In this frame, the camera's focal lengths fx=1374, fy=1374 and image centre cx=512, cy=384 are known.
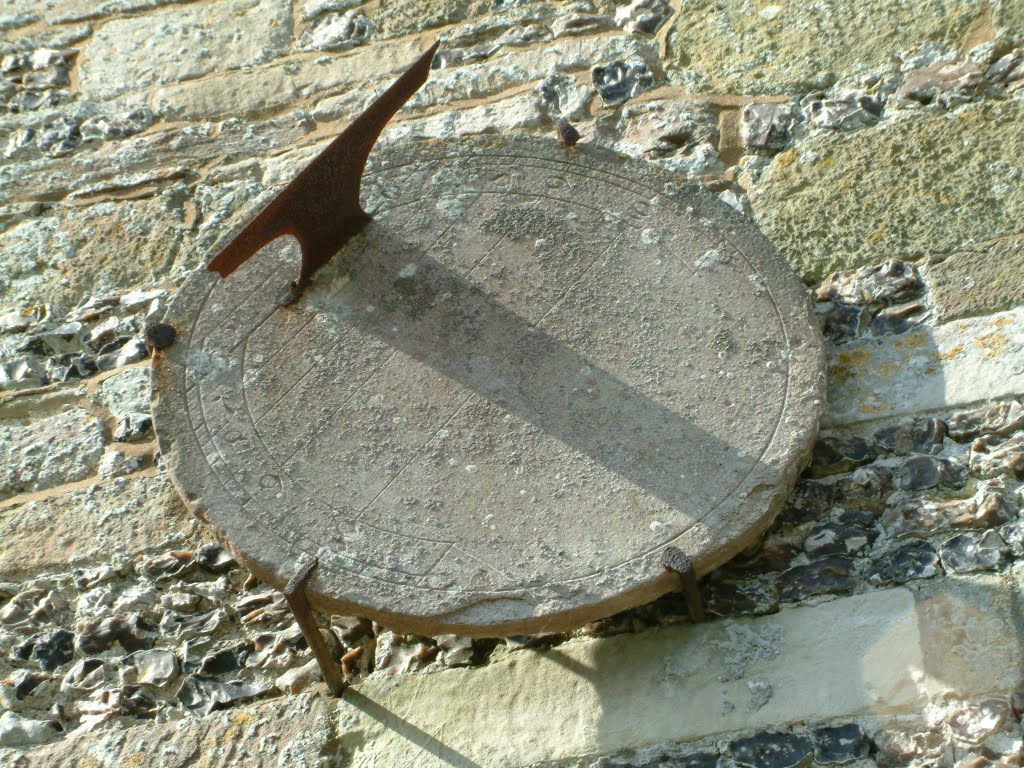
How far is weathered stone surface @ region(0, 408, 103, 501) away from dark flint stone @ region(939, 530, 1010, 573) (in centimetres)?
170

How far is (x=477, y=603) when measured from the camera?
217 centimetres

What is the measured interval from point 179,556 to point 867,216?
4.95ft

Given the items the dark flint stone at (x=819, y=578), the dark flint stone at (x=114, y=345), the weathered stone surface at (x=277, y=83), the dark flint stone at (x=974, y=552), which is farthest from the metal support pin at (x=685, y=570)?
the weathered stone surface at (x=277, y=83)

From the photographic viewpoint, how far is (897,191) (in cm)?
276

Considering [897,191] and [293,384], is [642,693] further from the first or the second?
[897,191]

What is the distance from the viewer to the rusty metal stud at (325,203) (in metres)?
2.47

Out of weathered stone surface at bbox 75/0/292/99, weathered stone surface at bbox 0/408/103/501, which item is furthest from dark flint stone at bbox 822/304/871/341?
weathered stone surface at bbox 75/0/292/99

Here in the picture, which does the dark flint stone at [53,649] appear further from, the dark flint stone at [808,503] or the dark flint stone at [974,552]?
the dark flint stone at [974,552]

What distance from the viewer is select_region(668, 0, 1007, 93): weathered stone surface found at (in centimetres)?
301

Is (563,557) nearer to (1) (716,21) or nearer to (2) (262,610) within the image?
(2) (262,610)

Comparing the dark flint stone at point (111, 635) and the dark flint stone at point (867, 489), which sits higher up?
the dark flint stone at point (867, 489)

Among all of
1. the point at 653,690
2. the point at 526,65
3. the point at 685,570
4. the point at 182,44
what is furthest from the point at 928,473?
the point at 182,44

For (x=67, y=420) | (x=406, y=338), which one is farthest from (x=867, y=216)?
(x=67, y=420)

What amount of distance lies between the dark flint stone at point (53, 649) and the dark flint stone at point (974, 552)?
1.57 m
